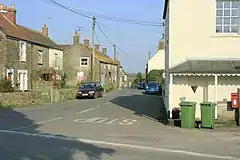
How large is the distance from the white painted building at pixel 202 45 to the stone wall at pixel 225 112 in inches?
11.6

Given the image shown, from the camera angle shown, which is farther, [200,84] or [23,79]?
[23,79]

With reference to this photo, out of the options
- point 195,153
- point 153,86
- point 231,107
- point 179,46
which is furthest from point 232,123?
point 153,86

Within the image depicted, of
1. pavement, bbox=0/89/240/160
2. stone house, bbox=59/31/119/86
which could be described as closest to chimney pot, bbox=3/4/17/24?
stone house, bbox=59/31/119/86

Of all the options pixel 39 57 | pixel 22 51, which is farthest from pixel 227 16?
pixel 39 57

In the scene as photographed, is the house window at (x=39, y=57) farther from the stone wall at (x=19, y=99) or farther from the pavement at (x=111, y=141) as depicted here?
the pavement at (x=111, y=141)

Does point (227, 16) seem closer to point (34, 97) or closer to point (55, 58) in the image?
point (34, 97)

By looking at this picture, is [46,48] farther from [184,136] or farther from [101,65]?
[184,136]

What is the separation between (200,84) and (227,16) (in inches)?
134

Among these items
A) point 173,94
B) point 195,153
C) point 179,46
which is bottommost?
point 195,153

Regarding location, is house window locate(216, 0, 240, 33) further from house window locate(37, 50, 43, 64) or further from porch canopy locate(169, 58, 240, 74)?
house window locate(37, 50, 43, 64)

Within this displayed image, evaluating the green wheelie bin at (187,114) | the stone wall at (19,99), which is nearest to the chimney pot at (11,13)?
the stone wall at (19,99)

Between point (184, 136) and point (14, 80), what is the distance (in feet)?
88.7

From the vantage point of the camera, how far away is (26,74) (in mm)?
42000

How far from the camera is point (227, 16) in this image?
1888 cm
